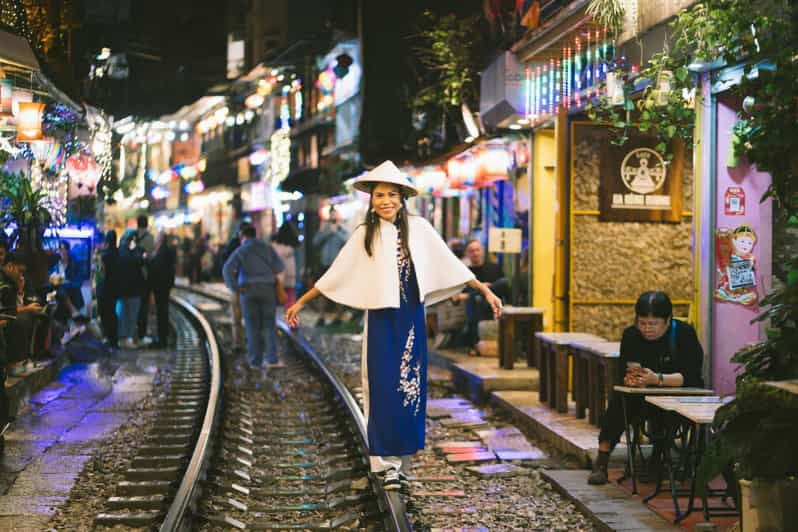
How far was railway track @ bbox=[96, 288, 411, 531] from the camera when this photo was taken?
7.32m

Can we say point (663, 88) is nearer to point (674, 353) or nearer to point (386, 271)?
point (674, 353)

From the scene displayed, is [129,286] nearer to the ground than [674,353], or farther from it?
farther from it

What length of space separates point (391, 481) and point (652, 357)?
2.17m

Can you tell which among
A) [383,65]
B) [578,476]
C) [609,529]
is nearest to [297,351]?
[383,65]

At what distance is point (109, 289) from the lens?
59.9 feet

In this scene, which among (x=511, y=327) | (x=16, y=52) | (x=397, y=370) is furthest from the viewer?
(x=511, y=327)

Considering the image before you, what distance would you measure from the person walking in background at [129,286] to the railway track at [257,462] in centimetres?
307

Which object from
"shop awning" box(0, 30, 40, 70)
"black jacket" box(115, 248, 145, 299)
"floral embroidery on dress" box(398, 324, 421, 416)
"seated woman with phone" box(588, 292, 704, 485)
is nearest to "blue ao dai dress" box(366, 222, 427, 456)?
"floral embroidery on dress" box(398, 324, 421, 416)

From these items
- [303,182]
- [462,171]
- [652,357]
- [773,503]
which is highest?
[303,182]

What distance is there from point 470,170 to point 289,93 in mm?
28170

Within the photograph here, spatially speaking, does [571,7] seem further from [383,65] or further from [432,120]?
[383,65]

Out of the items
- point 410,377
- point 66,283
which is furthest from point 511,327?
point 66,283

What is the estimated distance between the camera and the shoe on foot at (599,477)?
8.02 m

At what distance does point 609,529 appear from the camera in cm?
675
